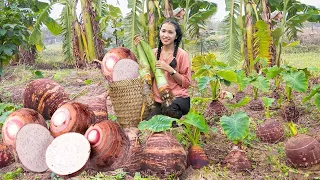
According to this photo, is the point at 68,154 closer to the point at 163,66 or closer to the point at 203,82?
the point at 163,66

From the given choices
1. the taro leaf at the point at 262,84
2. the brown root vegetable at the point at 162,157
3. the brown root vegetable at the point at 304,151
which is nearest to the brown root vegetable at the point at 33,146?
the brown root vegetable at the point at 162,157

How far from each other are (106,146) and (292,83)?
8.70 ft

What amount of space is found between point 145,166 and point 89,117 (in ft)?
2.41

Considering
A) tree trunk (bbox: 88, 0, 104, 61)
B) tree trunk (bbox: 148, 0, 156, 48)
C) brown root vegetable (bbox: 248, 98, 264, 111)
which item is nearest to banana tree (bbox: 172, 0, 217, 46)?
tree trunk (bbox: 148, 0, 156, 48)

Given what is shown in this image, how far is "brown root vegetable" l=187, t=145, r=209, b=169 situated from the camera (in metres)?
3.33

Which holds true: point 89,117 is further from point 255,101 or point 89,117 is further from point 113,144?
point 255,101

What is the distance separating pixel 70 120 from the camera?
10.8ft

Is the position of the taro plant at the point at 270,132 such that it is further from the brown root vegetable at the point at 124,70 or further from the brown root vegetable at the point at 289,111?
the brown root vegetable at the point at 124,70

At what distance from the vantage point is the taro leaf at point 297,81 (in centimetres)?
453

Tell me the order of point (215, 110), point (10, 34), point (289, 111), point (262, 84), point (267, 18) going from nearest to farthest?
1. point (262, 84)
2. point (289, 111)
3. point (215, 110)
4. point (10, 34)
5. point (267, 18)

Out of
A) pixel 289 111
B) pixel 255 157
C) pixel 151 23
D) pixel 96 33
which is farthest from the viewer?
pixel 96 33

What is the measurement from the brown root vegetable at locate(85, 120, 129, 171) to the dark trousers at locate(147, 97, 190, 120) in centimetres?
53

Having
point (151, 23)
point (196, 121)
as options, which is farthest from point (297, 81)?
point (151, 23)

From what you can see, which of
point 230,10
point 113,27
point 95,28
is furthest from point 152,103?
point 113,27
